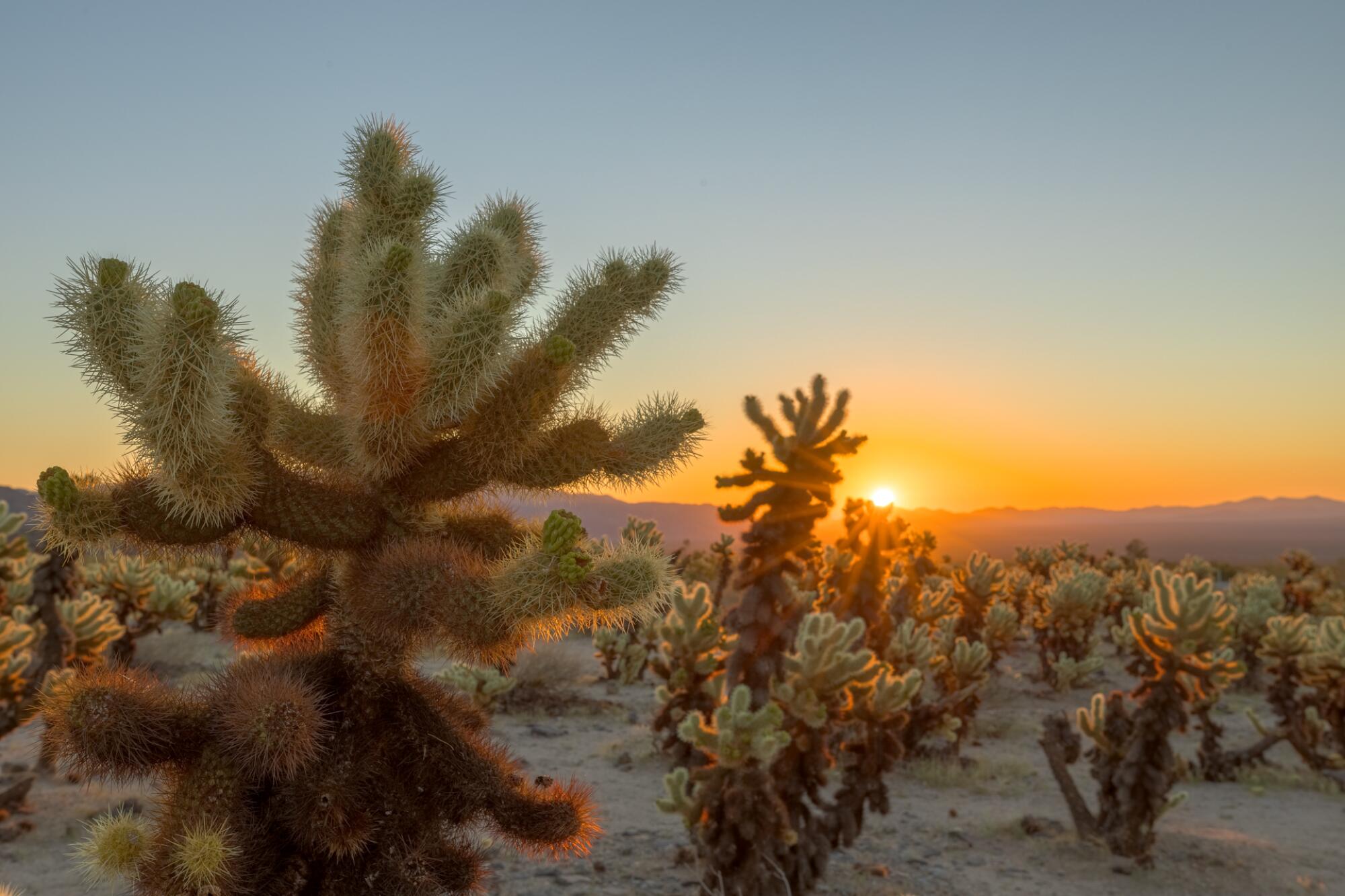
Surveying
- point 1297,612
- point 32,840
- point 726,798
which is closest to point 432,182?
point 726,798

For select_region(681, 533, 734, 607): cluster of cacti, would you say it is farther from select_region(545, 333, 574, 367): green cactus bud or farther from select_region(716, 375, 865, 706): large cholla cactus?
select_region(545, 333, 574, 367): green cactus bud

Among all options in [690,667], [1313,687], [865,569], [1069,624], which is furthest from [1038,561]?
[690,667]

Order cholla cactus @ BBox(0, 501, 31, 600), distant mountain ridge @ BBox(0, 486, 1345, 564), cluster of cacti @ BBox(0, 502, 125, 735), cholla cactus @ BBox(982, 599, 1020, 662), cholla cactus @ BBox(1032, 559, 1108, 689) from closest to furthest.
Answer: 1. cluster of cacti @ BBox(0, 502, 125, 735)
2. cholla cactus @ BBox(0, 501, 31, 600)
3. cholla cactus @ BBox(982, 599, 1020, 662)
4. cholla cactus @ BBox(1032, 559, 1108, 689)
5. distant mountain ridge @ BBox(0, 486, 1345, 564)

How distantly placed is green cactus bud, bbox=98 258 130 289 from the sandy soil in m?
6.41

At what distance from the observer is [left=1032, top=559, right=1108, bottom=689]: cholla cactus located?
16812 mm

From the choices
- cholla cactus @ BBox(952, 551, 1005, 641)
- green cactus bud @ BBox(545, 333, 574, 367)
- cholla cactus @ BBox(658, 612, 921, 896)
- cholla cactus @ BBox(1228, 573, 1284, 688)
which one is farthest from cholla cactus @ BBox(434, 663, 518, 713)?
cholla cactus @ BBox(1228, 573, 1284, 688)

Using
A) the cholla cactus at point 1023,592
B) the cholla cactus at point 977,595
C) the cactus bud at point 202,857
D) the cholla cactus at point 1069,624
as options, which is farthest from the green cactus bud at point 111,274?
the cholla cactus at point 1023,592

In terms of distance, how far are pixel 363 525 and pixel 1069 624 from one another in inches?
714

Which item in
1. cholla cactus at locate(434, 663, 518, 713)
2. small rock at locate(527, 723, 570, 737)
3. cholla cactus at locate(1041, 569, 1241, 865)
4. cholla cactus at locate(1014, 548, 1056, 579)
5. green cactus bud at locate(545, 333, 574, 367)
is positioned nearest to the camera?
green cactus bud at locate(545, 333, 574, 367)

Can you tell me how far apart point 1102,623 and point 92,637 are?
26960 millimetres

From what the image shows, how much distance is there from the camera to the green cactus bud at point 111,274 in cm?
193

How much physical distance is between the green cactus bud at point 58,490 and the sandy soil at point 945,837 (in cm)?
608

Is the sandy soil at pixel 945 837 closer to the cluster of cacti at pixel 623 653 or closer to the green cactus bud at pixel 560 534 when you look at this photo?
the cluster of cacti at pixel 623 653

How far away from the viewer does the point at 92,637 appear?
1019 centimetres
